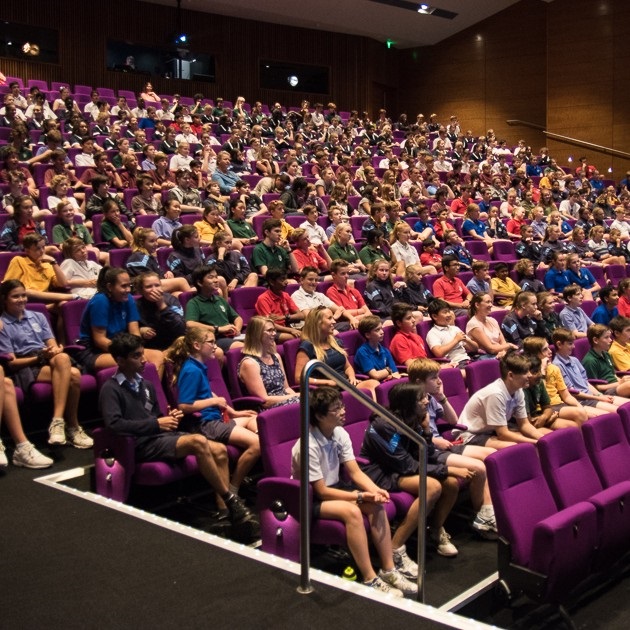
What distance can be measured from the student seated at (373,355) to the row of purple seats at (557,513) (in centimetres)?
122

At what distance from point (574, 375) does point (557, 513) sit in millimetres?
1979

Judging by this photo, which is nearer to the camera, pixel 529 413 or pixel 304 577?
pixel 304 577

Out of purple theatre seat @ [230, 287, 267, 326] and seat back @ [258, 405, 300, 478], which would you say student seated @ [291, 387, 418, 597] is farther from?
purple theatre seat @ [230, 287, 267, 326]

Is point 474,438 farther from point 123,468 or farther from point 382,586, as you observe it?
point 123,468

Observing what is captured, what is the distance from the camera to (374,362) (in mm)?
4133

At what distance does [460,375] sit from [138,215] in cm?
301

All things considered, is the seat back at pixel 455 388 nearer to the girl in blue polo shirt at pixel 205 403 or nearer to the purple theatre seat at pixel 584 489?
the purple theatre seat at pixel 584 489

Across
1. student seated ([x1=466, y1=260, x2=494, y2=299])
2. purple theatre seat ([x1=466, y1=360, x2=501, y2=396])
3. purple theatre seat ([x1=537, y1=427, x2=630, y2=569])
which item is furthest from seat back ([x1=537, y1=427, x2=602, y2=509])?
student seated ([x1=466, y1=260, x2=494, y2=299])

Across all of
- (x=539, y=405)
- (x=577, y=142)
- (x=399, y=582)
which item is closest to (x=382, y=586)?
(x=399, y=582)

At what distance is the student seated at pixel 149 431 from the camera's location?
2.98 m

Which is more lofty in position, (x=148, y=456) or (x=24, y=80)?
(x=24, y=80)

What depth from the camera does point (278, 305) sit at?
181 inches

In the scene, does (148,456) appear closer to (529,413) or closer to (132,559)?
(132,559)

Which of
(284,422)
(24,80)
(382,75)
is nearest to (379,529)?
(284,422)
